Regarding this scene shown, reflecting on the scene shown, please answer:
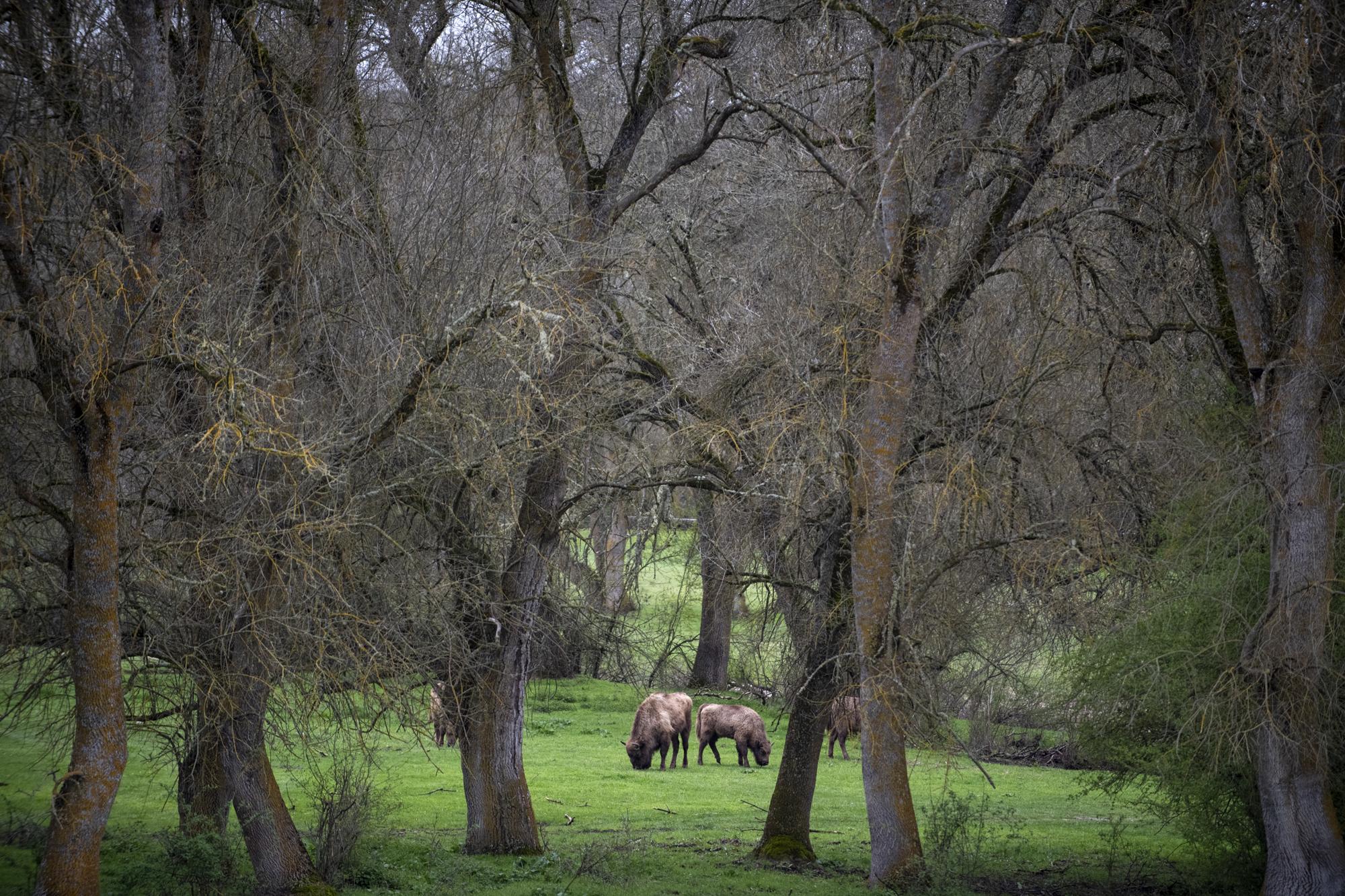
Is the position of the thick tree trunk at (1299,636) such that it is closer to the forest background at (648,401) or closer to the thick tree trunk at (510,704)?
the forest background at (648,401)

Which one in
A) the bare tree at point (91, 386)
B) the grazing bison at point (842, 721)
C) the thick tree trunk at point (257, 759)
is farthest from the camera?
the grazing bison at point (842, 721)

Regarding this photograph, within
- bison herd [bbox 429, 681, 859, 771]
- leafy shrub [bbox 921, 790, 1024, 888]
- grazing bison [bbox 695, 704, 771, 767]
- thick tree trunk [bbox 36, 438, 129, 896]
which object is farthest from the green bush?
grazing bison [bbox 695, 704, 771, 767]

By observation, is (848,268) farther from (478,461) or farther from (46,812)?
(46,812)

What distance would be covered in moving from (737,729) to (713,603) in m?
2.90

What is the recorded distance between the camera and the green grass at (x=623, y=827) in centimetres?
1213

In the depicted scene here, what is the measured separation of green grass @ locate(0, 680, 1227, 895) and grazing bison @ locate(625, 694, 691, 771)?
42 cm

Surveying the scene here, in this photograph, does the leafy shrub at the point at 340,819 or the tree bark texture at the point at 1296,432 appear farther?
the leafy shrub at the point at 340,819

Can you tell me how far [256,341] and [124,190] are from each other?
1811mm

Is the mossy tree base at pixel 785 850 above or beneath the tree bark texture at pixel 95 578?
beneath

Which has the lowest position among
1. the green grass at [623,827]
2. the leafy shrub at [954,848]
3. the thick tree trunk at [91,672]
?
the green grass at [623,827]

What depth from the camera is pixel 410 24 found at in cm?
1384

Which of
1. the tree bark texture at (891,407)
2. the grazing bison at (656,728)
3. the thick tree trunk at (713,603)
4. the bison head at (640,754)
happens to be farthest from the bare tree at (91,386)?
the grazing bison at (656,728)

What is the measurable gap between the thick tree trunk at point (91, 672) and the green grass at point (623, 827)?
0.54m

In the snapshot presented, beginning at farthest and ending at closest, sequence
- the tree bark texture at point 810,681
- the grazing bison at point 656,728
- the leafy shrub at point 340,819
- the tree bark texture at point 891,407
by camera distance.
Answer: the grazing bison at point 656,728 < the tree bark texture at point 810,681 < the leafy shrub at point 340,819 < the tree bark texture at point 891,407
